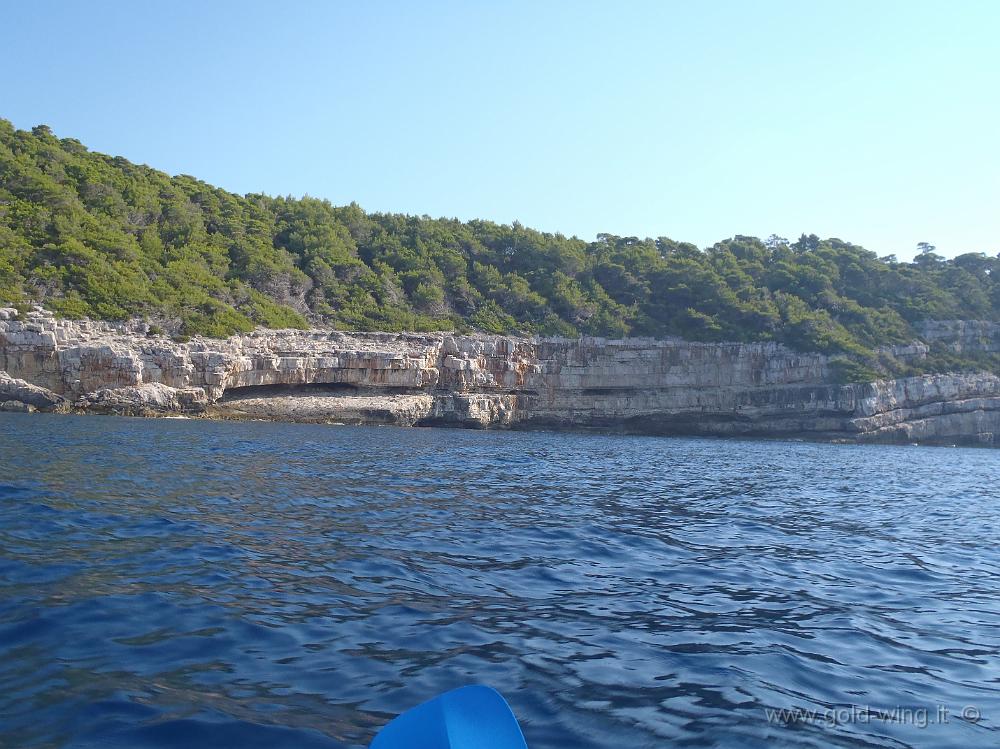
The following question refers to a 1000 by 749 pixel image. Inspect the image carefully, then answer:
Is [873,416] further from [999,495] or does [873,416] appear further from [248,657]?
[248,657]

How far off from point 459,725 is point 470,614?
3.70 metres

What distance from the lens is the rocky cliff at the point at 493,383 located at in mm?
31234

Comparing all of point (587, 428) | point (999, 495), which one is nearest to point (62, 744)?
point (999, 495)

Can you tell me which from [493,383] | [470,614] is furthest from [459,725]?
[493,383]

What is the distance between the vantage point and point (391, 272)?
50.2 metres

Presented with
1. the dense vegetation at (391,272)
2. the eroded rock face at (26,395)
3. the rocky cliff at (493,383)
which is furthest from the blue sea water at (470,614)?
the dense vegetation at (391,272)

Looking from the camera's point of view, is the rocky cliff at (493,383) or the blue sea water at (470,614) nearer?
the blue sea water at (470,614)

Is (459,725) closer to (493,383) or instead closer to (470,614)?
(470,614)

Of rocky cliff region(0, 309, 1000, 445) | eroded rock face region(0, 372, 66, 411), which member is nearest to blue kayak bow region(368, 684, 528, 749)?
rocky cliff region(0, 309, 1000, 445)

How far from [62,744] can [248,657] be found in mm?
1451

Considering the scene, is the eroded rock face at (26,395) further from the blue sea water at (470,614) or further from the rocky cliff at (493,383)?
the blue sea water at (470,614)

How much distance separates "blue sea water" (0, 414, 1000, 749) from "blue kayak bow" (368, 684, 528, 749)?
1328mm

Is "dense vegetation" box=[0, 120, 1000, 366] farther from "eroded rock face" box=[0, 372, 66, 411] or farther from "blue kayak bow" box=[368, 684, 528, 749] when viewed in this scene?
"blue kayak bow" box=[368, 684, 528, 749]

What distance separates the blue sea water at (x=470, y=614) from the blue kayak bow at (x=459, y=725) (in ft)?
4.36
